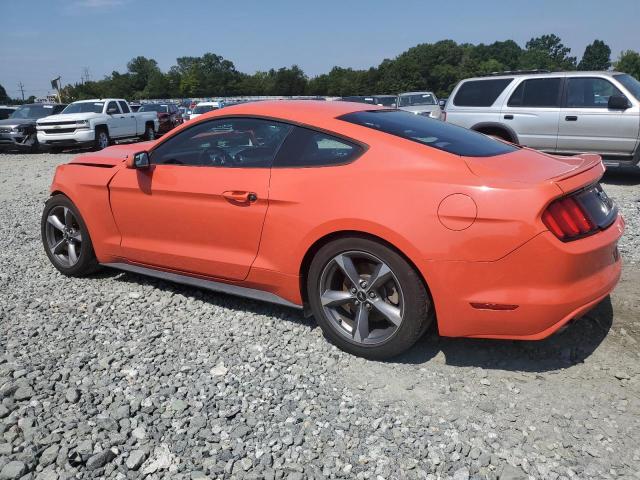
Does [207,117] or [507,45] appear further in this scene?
[507,45]

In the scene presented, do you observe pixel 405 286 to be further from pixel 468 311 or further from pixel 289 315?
pixel 289 315

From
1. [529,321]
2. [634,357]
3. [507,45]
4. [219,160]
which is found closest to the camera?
[529,321]

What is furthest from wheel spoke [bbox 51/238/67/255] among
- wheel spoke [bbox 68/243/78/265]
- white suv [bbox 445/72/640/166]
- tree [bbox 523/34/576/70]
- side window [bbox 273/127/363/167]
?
tree [bbox 523/34/576/70]

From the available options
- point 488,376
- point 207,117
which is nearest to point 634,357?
point 488,376

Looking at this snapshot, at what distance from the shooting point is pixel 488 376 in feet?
10.1

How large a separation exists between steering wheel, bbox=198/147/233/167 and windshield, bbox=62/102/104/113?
53.1 feet

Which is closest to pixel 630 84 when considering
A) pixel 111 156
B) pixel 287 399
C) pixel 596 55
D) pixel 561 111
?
pixel 561 111

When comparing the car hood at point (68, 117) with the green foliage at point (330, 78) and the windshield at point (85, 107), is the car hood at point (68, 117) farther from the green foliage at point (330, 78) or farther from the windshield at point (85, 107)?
the green foliage at point (330, 78)

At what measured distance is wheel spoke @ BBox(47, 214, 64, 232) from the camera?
15.6ft

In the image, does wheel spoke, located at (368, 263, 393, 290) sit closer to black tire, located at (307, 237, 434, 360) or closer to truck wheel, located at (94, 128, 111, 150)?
black tire, located at (307, 237, 434, 360)

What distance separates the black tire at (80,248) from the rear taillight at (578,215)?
142 inches

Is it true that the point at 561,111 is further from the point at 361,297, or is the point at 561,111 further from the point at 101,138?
the point at 101,138

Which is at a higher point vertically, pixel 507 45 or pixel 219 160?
pixel 507 45

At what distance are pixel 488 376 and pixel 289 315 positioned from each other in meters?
1.50
